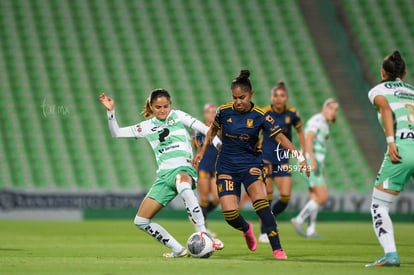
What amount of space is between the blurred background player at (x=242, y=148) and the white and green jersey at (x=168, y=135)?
1.36 ft

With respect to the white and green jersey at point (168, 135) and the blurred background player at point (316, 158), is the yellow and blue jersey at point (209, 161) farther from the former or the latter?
the white and green jersey at point (168, 135)

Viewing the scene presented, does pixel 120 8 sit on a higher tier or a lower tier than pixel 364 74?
higher

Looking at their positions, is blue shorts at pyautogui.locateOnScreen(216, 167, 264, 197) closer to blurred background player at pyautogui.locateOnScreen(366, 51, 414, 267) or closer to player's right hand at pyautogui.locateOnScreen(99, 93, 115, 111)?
player's right hand at pyautogui.locateOnScreen(99, 93, 115, 111)

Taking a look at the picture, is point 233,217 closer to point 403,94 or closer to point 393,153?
point 393,153

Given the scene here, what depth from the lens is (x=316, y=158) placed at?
1541 cm

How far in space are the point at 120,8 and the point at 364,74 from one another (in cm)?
750

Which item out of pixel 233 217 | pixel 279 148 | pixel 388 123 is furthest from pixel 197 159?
pixel 279 148

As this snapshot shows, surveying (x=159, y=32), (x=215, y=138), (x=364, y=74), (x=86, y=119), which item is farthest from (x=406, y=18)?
(x=215, y=138)

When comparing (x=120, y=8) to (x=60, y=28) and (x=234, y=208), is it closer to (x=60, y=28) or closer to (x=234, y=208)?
(x=60, y=28)

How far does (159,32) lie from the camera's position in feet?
81.9

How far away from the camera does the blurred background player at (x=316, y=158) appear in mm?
14570

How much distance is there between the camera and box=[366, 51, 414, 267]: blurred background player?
7.90 meters

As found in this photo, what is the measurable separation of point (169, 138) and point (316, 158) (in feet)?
20.2

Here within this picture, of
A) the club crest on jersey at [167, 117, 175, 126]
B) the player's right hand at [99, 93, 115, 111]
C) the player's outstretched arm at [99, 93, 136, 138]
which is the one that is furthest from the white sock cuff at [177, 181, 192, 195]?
the player's right hand at [99, 93, 115, 111]
